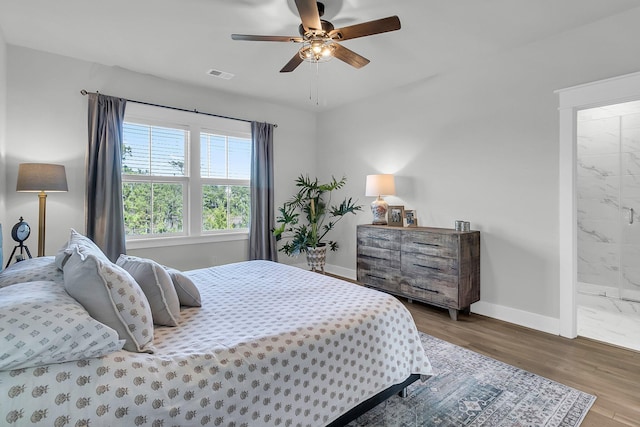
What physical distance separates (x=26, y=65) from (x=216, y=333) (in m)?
3.58

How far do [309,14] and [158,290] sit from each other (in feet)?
6.15

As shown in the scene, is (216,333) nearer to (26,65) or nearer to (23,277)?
(23,277)

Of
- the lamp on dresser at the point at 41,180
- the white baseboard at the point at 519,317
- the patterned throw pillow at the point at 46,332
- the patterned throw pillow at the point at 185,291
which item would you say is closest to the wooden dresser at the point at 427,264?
the white baseboard at the point at 519,317

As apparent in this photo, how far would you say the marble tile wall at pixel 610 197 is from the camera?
389 cm

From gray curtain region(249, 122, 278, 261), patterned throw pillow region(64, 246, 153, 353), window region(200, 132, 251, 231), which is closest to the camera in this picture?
patterned throw pillow region(64, 246, 153, 353)

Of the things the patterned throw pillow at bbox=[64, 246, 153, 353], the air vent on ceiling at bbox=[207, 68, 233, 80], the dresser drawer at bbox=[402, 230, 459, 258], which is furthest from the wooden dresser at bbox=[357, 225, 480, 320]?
the patterned throw pillow at bbox=[64, 246, 153, 353]

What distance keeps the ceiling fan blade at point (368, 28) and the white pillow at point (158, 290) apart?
6.48 ft

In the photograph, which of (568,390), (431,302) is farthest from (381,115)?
(568,390)

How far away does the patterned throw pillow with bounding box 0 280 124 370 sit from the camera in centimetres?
92

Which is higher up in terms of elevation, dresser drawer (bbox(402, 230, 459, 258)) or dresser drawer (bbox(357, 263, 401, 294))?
dresser drawer (bbox(402, 230, 459, 258))

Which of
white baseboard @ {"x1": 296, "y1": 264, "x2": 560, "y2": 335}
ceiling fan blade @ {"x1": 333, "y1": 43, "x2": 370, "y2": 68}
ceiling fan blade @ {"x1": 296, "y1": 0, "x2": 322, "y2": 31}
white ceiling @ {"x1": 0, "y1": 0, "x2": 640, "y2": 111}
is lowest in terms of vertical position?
white baseboard @ {"x1": 296, "y1": 264, "x2": 560, "y2": 335}

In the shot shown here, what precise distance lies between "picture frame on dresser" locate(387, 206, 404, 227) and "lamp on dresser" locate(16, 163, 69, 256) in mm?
3541

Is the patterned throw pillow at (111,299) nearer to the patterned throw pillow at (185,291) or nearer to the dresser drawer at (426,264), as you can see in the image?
the patterned throw pillow at (185,291)

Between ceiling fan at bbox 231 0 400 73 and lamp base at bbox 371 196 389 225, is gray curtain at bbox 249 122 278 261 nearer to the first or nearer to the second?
lamp base at bbox 371 196 389 225
